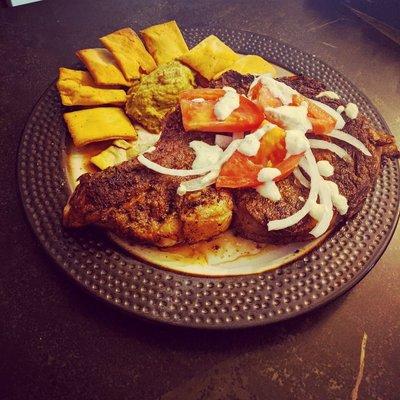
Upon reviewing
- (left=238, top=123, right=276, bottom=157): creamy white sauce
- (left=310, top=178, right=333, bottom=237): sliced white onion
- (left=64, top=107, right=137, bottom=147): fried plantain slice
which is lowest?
(left=310, top=178, right=333, bottom=237): sliced white onion

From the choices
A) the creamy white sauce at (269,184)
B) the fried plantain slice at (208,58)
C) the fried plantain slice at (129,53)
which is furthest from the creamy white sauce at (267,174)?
the fried plantain slice at (129,53)

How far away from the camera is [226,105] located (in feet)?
7.29

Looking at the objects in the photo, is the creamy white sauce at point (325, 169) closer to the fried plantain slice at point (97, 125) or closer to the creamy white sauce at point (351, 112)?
the creamy white sauce at point (351, 112)

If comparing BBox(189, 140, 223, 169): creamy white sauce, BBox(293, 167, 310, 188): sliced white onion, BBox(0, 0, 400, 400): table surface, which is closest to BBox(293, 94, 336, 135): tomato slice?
BBox(293, 167, 310, 188): sliced white onion

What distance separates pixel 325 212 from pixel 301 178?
0.20m

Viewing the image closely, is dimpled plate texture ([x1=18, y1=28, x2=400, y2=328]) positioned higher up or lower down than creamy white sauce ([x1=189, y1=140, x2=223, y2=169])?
lower down

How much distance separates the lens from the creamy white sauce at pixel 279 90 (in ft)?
7.68

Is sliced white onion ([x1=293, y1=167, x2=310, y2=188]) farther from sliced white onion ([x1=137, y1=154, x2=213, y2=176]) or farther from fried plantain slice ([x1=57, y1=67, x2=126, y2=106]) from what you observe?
fried plantain slice ([x1=57, y1=67, x2=126, y2=106])

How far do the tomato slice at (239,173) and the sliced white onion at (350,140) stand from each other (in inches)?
19.4

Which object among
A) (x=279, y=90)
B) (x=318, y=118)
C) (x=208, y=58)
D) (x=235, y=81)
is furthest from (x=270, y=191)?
(x=208, y=58)

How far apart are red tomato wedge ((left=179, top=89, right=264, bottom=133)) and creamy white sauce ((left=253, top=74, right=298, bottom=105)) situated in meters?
0.15

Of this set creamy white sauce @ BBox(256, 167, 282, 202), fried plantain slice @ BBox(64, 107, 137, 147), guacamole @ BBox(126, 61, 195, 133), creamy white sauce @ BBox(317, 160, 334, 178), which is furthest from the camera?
guacamole @ BBox(126, 61, 195, 133)

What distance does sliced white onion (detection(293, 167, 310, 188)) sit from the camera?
7.08 ft

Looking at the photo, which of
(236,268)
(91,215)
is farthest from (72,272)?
(236,268)
